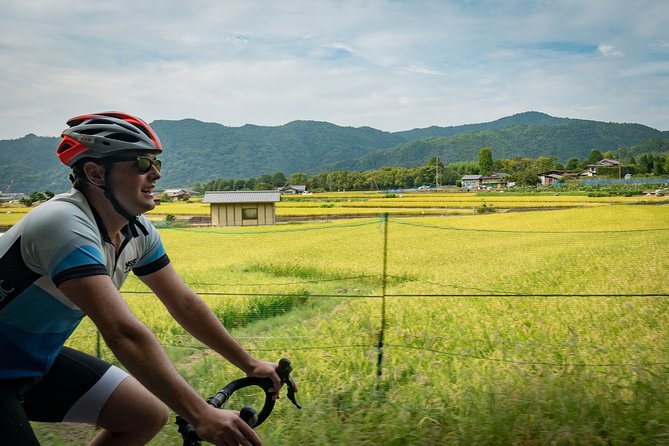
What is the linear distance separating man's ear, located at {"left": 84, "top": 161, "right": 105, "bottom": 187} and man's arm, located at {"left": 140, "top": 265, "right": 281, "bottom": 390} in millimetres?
475

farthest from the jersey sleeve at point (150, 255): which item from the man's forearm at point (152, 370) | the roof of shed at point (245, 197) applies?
the roof of shed at point (245, 197)

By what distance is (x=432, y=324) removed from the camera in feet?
20.3

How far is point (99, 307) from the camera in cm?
157

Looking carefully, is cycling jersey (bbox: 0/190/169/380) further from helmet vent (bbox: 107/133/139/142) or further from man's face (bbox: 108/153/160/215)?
helmet vent (bbox: 107/133/139/142)

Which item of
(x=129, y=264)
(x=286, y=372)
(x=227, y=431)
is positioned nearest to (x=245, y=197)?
(x=129, y=264)

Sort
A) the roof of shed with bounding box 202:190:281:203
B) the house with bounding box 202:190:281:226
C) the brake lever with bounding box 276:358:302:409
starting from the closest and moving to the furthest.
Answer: the brake lever with bounding box 276:358:302:409 < the house with bounding box 202:190:281:226 < the roof of shed with bounding box 202:190:281:203

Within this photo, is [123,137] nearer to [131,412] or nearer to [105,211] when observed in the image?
Result: [105,211]

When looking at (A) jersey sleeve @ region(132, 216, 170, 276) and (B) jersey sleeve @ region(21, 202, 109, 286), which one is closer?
(B) jersey sleeve @ region(21, 202, 109, 286)

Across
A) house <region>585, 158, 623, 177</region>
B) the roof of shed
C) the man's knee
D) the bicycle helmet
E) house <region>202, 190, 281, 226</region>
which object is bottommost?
house <region>202, 190, 281, 226</region>

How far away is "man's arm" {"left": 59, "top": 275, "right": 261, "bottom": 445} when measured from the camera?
1.54m

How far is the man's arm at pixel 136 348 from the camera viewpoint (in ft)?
5.07

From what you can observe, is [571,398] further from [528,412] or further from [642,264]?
[642,264]

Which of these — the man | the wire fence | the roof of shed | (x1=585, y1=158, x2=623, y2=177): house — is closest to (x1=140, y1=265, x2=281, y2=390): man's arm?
the man

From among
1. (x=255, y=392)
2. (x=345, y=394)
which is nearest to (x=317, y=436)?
(x=345, y=394)
